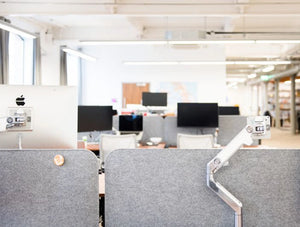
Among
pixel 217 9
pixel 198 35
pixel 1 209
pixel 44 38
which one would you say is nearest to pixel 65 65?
pixel 44 38

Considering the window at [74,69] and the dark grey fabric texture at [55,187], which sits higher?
the window at [74,69]

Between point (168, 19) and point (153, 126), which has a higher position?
point (168, 19)

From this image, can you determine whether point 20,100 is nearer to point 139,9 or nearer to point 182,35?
point 139,9

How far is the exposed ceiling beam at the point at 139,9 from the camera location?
5.30 meters

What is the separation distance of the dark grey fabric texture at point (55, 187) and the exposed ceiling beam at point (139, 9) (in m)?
4.42

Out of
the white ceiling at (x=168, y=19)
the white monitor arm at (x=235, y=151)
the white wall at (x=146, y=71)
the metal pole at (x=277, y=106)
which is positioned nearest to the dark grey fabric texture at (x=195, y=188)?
the white monitor arm at (x=235, y=151)

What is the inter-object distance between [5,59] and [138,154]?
5.21 meters

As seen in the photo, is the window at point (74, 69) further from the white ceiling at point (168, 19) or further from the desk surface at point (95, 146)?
the desk surface at point (95, 146)

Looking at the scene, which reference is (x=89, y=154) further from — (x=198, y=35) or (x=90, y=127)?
(x=198, y=35)

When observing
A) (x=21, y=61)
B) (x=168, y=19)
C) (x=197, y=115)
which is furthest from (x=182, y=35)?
(x=21, y=61)

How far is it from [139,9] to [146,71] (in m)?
4.39

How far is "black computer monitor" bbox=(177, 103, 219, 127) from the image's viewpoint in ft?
13.6

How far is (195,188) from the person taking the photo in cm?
130

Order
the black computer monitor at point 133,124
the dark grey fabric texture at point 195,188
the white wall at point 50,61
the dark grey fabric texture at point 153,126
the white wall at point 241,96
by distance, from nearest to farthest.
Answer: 1. the dark grey fabric texture at point 195,188
2. the black computer monitor at point 133,124
3. the dark grey fabric texture at point 153,126
4. the white wall at point 50,61
5. the white wall at point 241,96
